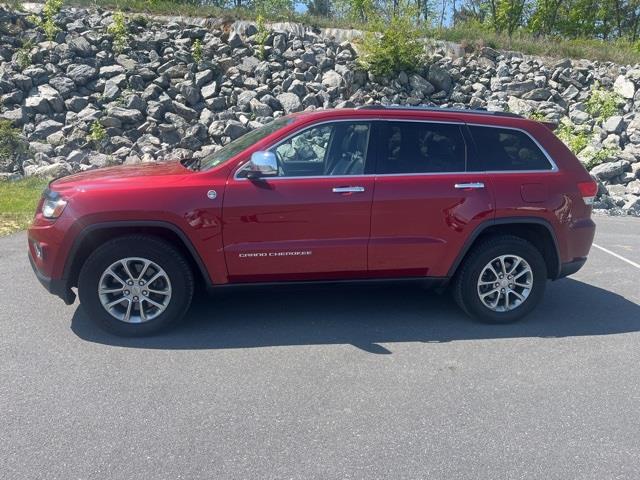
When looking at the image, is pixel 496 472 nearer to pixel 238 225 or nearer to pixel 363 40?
pixel 238 225

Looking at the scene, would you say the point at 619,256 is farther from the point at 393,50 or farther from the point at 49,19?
the point at 49,19

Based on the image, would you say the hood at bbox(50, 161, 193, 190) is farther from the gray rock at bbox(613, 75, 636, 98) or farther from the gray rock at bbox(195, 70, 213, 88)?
the gray rock at bbox(613, 75, 636, 98)

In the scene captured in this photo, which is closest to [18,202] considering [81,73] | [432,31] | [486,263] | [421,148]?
[81,73]

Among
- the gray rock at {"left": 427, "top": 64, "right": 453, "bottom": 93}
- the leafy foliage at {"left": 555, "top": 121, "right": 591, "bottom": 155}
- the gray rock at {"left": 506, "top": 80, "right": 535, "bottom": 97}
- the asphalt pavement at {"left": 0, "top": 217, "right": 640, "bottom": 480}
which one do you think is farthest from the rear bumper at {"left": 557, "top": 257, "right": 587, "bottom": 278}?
the gray rock at {"left": 506, "top": 80, "right": 535, "bottom": 97}

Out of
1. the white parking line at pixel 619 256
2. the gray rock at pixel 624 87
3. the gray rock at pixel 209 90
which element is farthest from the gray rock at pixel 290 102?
the gray rock at pixel 624 87

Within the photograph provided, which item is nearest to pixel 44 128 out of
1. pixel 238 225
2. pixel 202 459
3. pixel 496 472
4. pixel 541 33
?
pixel 238 225

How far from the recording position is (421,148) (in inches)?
211

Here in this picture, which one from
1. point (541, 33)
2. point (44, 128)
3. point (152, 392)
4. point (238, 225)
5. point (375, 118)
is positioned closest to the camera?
point (152, 392)

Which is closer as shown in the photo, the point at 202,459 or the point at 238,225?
the point at 202,459

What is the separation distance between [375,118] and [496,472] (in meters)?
3.09

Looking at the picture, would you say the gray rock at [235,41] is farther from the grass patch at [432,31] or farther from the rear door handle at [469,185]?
the rear door handle at [469,185]

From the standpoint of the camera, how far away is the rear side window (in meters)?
5.45

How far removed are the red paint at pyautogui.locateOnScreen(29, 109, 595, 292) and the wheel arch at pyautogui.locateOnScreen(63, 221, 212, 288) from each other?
4 centimetres

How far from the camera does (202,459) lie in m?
3.40
